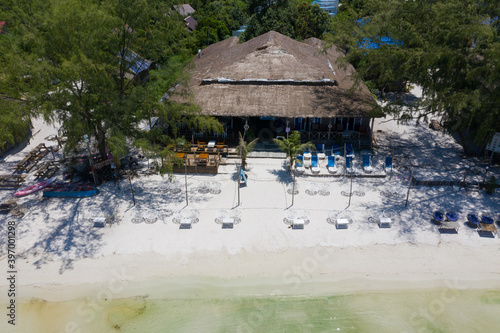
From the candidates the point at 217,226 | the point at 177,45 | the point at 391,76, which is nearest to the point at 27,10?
the point at 177,45

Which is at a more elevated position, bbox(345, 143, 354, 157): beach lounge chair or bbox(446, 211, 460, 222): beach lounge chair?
bbox(345, 143, 354, 157): beach lounge chair

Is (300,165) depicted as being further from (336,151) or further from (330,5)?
(330,5)

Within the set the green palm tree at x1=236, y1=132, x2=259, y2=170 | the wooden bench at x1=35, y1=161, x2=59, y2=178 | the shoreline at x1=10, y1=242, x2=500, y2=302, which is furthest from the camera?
the wooden bench at x1=35, y1=161, x2=59, y2=178

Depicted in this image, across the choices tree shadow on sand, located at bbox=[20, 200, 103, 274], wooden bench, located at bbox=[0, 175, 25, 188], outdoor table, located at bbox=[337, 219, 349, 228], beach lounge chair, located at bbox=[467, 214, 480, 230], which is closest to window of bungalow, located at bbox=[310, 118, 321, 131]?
outdoor table, located at bbox=[337, 219, 349, 228]

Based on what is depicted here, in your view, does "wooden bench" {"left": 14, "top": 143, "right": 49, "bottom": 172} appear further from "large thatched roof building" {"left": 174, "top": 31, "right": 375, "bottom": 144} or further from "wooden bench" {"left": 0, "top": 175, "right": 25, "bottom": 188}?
"large thatched roof building" {"left": 174, "top": 31, "right": 375, "bottom": 144}

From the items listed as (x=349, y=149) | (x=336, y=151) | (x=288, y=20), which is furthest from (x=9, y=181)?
(x=288, y=20)

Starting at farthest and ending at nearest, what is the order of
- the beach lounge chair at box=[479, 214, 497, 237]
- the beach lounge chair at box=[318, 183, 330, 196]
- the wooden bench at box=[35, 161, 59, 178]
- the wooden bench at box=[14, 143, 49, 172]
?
the wooden bench at box=[14, 143, 49, 172]
the wooden bench at box=[35, 161, 59, 178]
the beach lounge chair at box=[318, 183, 330, 196]
the beach lounge chair at box=[479, 214, 497, 237]

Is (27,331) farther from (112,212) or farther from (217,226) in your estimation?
(217,226)
